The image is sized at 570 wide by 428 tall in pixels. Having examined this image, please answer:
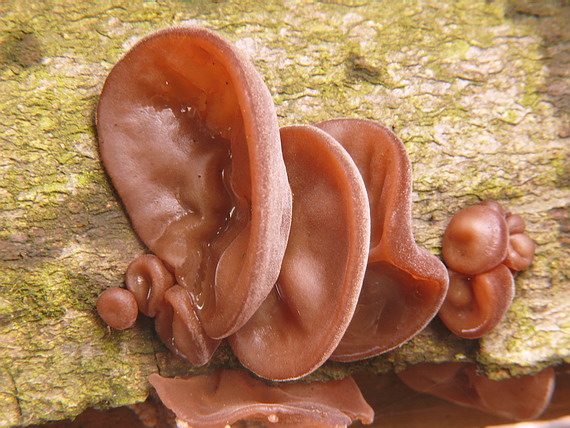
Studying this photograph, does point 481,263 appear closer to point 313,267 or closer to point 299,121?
point 313,267

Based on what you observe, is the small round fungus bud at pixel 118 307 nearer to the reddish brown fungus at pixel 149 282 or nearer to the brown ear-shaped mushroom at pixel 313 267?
the reddish brown fungus at pixel 149 282

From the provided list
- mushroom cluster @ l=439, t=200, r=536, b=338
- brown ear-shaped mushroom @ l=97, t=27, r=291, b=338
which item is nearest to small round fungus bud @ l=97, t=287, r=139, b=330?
brown ear-shaped mushroom @ l=97, t=27, r=291, b=338

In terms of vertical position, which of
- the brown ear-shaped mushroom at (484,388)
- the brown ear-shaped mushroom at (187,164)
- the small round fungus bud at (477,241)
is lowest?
the brown ear-shaped mushroom at (484,388)

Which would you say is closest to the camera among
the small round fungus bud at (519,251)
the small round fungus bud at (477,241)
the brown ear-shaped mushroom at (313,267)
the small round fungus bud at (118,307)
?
the brown ear-shaped mushroom at (313,267)

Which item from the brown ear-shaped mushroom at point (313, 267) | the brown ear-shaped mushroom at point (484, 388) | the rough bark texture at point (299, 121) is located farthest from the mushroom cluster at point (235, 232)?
the brown ear-shaped mushroom at point (484, 388)

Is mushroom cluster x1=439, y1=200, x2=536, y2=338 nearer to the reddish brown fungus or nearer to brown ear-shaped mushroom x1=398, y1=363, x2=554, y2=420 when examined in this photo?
brown ear-shaped mushroom x1=398, y1=363, x2=554, y2=420

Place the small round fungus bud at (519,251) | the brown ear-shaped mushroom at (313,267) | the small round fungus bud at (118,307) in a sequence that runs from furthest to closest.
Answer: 1. the small round fungus bud at (519,251)
2. the small round fungus bud at (118,307)
3. the brown ear-shaped mushroom at (313,267)

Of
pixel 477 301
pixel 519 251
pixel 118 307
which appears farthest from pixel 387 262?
pixel 118 307

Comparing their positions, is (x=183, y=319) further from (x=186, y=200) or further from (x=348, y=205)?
(x=348, y=205)
